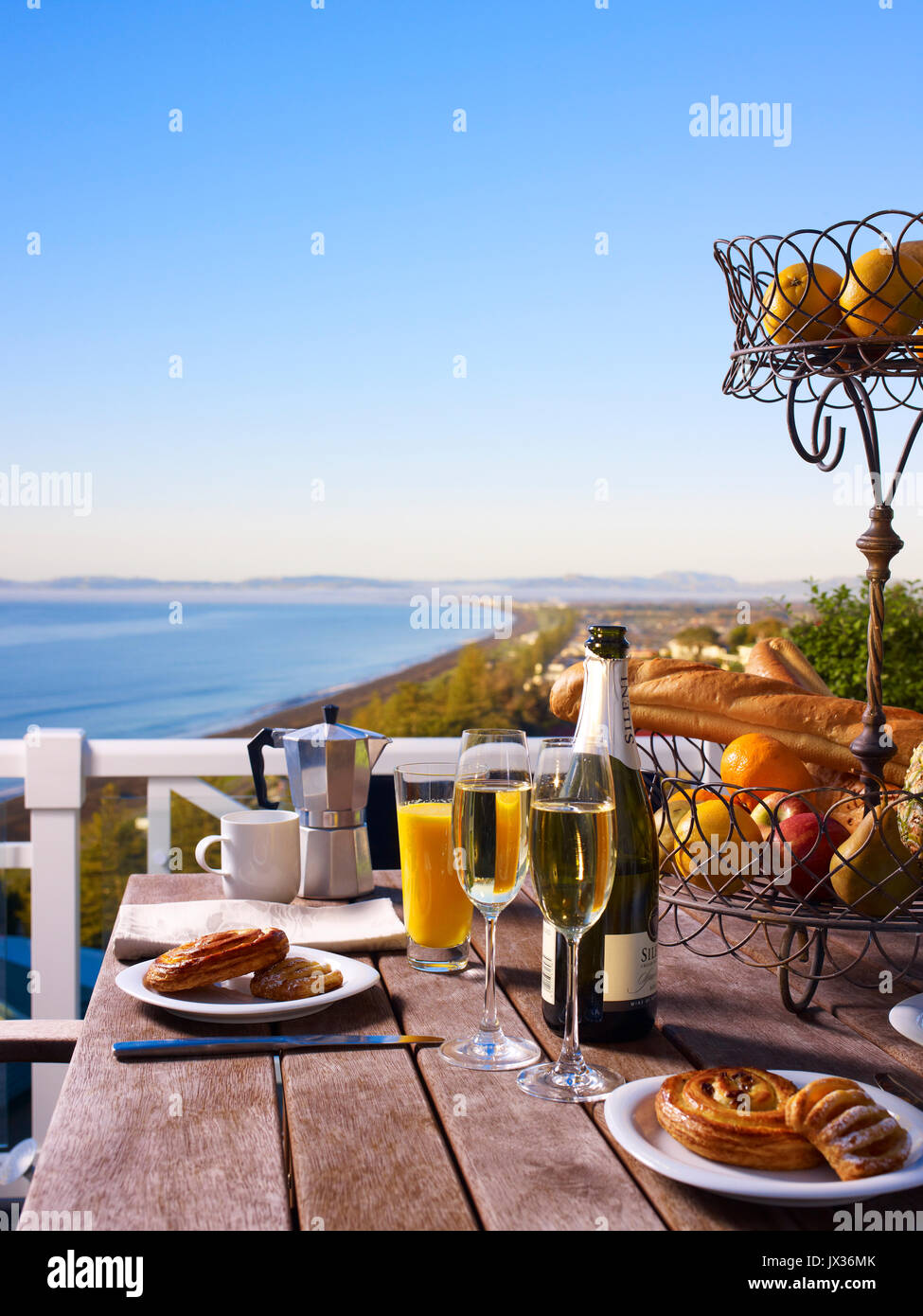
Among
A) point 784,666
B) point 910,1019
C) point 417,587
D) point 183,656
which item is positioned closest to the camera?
point 910,1019

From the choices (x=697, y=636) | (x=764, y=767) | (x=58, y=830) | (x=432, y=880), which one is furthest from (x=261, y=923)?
(x=697, y=636)

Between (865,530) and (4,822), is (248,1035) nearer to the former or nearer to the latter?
(865,530)

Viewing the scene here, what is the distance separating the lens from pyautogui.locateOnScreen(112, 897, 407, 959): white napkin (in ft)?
3.62

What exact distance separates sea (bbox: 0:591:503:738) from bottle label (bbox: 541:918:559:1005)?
2025 centimetres

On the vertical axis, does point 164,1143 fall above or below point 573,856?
below

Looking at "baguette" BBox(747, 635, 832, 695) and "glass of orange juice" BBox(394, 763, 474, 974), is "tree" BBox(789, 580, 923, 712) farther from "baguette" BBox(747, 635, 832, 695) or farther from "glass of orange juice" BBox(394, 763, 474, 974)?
"glass of orange juice" BBox(394, 763, 474, 974)

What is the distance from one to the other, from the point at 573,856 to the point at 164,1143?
1.11 ft

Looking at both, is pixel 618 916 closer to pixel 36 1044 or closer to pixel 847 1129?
pixel 847 1129

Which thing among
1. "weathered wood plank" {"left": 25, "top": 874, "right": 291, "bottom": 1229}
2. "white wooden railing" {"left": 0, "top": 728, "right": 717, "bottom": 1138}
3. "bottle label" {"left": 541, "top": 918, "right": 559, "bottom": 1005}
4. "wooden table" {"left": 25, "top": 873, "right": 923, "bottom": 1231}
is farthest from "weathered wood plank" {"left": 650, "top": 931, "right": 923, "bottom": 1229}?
"white wooden railing" {"left": 0, "top": 728, "right": 717, "bottom": 1138}

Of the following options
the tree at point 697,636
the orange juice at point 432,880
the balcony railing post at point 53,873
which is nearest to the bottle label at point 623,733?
the orange juice at point 432,880

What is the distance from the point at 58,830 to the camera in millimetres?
2205

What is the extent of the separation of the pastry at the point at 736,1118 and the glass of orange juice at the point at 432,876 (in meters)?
0.43

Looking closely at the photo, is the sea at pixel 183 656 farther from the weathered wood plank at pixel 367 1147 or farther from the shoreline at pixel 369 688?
the weathered wood plank at pixel 367 1147
